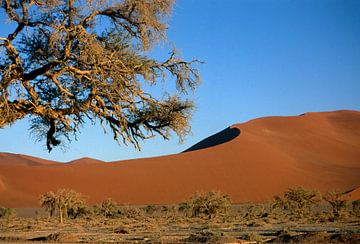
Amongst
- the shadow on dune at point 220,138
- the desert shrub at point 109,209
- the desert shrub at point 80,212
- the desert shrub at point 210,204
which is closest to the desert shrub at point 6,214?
the desert shrub at point 80,212

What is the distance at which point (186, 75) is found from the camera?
32.0ft

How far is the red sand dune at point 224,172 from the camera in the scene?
69.3 metres

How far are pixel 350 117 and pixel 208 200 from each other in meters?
87.9

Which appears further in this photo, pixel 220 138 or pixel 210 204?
pixel 220 138

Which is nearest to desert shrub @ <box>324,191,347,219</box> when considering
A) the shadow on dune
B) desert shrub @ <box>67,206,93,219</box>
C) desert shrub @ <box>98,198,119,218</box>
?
desert shrub @ <box>98,198,119,218</box>

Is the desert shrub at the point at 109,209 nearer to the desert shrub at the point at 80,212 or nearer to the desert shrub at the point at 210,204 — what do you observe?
the desert shrub at the point at 80,212

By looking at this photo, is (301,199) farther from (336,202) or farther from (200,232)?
(200,232)

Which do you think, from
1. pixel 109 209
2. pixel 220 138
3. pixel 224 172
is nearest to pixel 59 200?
pixel 109 209

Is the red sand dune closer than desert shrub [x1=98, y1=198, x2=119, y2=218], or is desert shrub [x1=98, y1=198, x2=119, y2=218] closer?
desert shrub [x1=98, y1=198, x2=119, y2=218]

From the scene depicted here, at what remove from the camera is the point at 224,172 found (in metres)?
76.9

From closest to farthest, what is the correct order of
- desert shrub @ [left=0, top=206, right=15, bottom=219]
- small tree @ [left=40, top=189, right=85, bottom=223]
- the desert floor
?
the desert floor, small tree @ [left=40, top=189, right=85, bottom=223], desert shrub @ [left=0, top=206, right=15, bottom=219]

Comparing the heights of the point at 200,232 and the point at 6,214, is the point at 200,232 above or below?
below

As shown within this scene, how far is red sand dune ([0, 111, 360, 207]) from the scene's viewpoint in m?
69.3

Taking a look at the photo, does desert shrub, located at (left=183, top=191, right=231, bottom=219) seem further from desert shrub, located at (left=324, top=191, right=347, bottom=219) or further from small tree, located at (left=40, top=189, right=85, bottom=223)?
small tree, located at (left=40, top=189, right=85, bottom=223)
